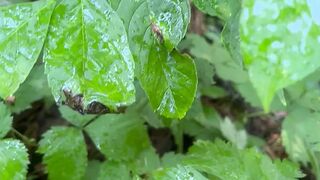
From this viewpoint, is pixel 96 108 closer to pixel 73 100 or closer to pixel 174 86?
pixel 73 100

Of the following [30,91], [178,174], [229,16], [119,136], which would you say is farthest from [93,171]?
[229,16]

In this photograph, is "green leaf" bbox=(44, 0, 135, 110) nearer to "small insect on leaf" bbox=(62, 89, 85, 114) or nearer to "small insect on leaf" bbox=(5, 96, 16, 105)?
"small insect on leaf" bbox=(62, 89, 85, 114)

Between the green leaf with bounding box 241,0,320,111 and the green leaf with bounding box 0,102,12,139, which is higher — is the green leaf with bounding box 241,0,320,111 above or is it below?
above

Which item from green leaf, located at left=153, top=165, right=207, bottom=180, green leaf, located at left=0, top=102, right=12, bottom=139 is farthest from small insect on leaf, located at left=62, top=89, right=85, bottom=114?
green leaf, located at left=0, top=102, right=12, bottom=139

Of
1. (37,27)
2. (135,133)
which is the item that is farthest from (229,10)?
(135,133)

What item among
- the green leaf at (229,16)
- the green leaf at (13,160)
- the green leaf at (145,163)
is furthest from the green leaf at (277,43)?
the green leaf at (145,163)

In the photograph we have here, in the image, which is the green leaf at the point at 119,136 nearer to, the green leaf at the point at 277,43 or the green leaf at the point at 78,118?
the green leaf at the point at 78,118
